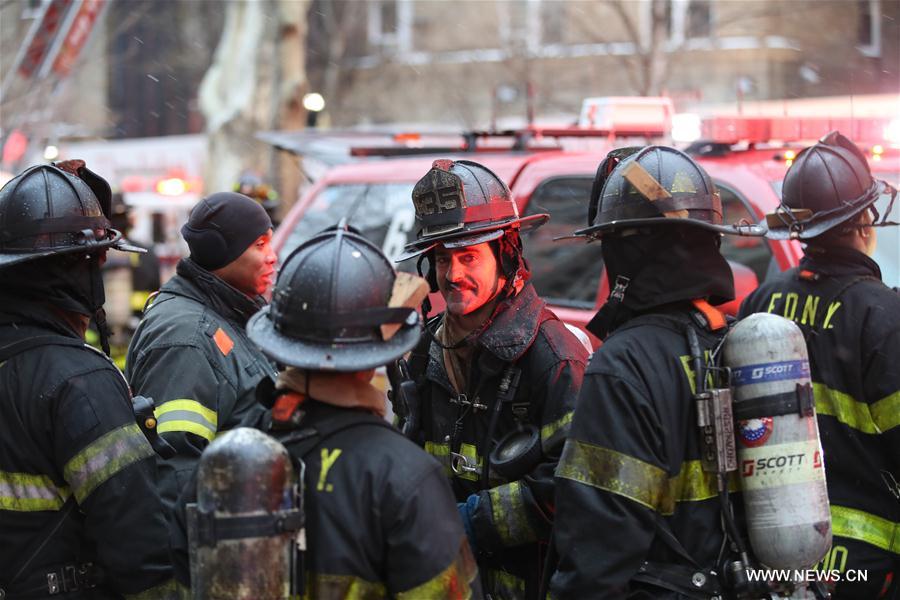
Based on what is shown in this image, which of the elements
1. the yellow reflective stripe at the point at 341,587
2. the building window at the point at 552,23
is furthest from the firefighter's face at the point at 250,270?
the building window at the point at 552,23

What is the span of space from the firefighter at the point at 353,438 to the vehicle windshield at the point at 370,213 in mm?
3535

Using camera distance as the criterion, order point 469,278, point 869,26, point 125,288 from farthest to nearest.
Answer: point 869,26 → point 125,288 → point 469,278

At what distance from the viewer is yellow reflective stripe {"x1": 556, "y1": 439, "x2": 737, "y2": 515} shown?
2730mm

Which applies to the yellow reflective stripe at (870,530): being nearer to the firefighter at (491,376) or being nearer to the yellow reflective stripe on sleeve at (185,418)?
the firefighter at (491,376)

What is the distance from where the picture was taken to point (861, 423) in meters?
3.44

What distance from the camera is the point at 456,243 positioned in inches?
143

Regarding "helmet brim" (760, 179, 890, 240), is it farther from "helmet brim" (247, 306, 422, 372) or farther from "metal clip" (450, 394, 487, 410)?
"helmet brim" (247, 306, 422, 372)

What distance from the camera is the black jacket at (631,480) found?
2.72 metres

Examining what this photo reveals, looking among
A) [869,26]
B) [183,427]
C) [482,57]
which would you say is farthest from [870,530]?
[482,57]

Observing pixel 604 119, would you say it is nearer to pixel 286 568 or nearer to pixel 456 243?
pixel 456 243

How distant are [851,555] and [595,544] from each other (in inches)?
44.6

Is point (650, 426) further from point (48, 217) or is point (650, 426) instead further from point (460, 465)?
point (48, 217)

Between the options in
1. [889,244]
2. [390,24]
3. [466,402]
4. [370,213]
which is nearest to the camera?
[466,402]

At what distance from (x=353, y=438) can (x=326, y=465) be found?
9 cm
